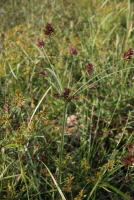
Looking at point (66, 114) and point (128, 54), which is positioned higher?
point (128, 54)

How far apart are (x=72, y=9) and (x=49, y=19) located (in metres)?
0.66

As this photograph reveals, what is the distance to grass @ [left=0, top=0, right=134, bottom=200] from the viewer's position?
96 centimetres

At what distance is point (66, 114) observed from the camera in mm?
1366

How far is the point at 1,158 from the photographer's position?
3.70ft

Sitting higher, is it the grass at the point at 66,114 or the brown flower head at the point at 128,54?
the brown flower head at the point at 128,54

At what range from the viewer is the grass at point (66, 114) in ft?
Answer: 3.15

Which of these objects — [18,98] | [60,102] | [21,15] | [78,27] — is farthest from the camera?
[21,15]

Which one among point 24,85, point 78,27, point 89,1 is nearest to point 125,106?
point 24,85

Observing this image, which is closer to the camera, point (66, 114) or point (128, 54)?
point (128, 54)

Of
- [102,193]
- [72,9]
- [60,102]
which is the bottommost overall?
[102,193]

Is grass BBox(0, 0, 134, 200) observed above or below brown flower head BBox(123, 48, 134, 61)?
below

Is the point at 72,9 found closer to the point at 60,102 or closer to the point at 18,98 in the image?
the point at 60,102

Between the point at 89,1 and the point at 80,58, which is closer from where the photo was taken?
the point at 80,58

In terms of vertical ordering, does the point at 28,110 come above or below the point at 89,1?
below
